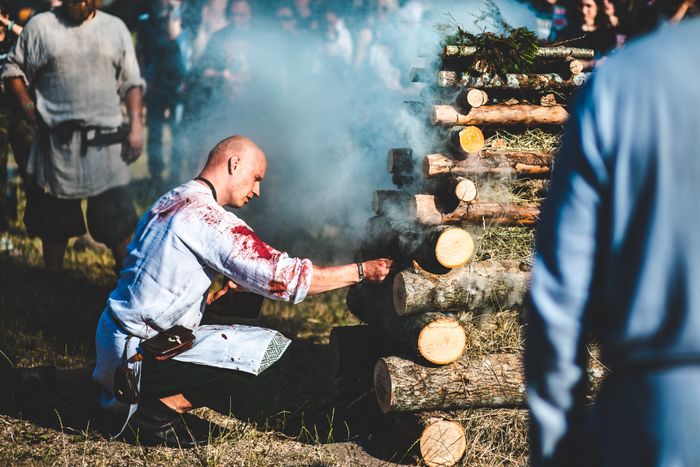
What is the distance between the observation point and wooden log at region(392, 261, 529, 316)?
4133mm

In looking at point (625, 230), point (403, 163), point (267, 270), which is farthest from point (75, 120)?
point (625, 230)

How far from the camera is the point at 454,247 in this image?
4.07m

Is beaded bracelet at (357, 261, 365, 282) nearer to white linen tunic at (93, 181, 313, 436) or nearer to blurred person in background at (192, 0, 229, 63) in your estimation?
white linen tunic at (93, 181, 313, 436)

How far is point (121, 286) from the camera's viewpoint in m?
4.12

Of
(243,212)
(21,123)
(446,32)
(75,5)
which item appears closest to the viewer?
(446,32)

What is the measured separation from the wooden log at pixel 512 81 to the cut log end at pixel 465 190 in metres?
0.58

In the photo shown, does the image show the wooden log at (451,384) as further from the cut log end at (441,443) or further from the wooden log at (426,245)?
the wooden log at (426,245)

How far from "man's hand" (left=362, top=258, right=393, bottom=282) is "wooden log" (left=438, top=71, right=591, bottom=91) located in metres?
1.09

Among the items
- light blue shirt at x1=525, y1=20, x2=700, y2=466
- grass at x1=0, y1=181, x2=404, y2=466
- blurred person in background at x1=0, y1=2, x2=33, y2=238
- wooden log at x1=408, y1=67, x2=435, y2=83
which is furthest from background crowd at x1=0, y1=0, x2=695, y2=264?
light blue shirt at x1=525, y1=20, x2=700, y2=466

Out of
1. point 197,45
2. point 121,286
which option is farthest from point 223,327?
point 197,45

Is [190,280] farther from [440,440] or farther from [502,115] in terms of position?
[502,115]

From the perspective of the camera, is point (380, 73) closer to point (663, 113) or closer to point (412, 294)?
point (412, 294)

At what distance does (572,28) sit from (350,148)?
8.03 ft

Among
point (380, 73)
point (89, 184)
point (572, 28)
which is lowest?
point (89, 184)
